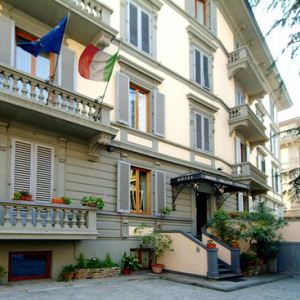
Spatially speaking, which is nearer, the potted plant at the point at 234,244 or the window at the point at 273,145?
the potted plant at the point at 234,244

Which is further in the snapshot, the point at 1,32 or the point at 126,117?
the point at 126,117

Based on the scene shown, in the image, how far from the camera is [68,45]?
12695 millimetres

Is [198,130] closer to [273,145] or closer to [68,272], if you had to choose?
[68,272]

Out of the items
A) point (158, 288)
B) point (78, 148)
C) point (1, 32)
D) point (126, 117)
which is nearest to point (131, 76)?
point (126, 117)

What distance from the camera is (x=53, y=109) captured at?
35.3ft

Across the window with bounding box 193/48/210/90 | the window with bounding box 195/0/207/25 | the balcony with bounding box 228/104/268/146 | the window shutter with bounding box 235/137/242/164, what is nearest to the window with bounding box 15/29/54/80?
the window with bounding box 193/48/210/90

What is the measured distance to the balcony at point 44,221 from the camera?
945 centimetres

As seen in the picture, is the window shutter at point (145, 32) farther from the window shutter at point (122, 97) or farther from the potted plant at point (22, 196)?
the potted plant at point (22, 196)

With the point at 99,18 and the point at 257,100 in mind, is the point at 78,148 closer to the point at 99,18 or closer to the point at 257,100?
the point at 99,18

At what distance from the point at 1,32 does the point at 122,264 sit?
7.90 m

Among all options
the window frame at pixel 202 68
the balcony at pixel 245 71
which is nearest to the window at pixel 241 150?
the balcony at pixel 245 71

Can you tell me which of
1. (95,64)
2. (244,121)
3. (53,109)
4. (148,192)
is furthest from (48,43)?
(244,121)

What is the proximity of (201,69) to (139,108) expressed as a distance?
5.33 m

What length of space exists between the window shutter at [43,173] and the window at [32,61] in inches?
88.1
